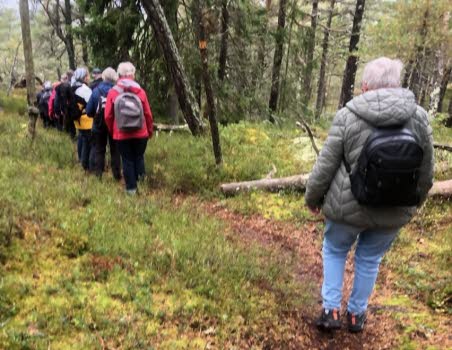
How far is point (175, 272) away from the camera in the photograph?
480cm

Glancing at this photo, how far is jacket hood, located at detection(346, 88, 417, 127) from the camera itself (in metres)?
3.73

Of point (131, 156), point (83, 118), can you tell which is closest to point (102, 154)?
point (83, 118)

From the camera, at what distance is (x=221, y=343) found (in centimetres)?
392

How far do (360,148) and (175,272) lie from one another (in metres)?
2.20

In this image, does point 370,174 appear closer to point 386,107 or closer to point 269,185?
point 386,107

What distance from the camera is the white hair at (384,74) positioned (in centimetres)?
390

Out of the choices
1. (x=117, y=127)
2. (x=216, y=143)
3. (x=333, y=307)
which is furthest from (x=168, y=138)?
(x=333, y=307)

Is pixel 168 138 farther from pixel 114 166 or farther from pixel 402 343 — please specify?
pixel 402 343

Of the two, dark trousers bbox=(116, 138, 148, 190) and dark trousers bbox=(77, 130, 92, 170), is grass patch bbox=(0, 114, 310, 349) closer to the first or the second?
dark trousers bbox=(116, 138, 148, 190)

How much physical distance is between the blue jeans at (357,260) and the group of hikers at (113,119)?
4069 mm

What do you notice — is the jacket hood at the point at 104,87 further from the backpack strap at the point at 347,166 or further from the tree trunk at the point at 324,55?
the tree trunk at the point at 324,55

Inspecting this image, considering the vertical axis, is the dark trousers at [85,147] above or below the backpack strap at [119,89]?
below

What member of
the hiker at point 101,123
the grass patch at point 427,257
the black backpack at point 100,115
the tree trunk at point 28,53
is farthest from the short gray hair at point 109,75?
the grass patch at point 427,257

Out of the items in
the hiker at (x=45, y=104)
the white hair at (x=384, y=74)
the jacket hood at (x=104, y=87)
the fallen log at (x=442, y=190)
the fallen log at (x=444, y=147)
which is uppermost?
the white hair at (x=384, y=74)
